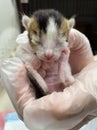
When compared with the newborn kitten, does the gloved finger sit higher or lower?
lower

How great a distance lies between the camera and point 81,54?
0.59 metres

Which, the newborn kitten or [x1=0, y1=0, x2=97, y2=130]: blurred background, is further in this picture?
[x1=0, y1=0, x2=97, y2=130]: blurred background

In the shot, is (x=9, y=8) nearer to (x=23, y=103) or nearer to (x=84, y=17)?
(x=84, y=17)

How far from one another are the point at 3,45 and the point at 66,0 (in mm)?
361

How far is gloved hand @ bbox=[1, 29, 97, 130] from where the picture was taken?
0.45 m

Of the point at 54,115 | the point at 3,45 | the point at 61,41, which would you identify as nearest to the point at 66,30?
the point at 61,41

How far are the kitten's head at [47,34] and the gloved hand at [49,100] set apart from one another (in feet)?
0.14

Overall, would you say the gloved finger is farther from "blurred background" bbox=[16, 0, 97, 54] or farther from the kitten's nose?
"blurred background" bbox=[16, 0, 97, 54]

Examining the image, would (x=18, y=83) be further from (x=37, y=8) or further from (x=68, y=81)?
(x=37, y=8)

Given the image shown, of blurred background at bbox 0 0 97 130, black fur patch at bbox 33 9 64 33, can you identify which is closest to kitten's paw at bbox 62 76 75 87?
black fur patch at bbox 33 9 64 33

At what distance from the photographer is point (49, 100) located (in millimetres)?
455

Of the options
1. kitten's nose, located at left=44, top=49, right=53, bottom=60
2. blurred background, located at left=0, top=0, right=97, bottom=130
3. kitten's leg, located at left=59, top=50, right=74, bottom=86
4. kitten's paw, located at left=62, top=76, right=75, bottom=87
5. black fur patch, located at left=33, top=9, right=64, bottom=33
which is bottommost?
blurred background, located at left=0, top=0, right=97, bottom=130

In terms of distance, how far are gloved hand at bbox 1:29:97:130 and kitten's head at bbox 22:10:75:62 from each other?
0.04 meters

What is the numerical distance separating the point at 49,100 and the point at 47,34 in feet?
0.35
